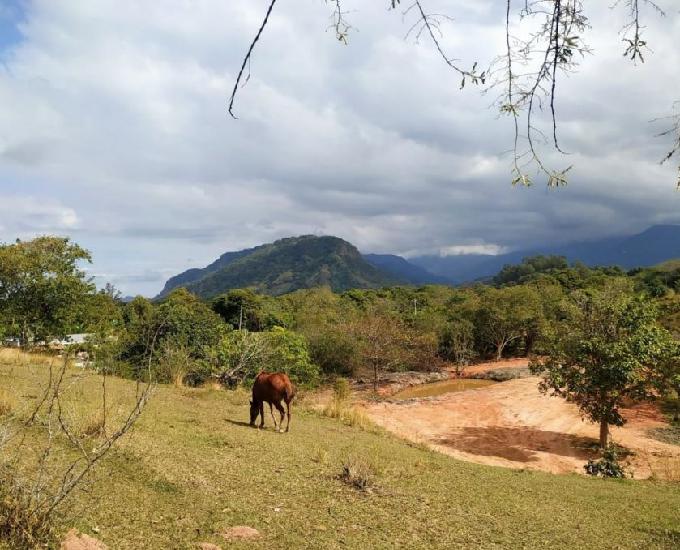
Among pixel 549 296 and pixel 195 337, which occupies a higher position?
pixel 549 296

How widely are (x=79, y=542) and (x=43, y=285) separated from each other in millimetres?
22871

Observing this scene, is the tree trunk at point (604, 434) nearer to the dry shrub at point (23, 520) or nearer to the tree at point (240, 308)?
the dry shrub at point (23, 520)

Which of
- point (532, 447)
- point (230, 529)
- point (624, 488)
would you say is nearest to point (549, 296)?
point (532, 447)

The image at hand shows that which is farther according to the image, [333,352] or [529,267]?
[529,267]

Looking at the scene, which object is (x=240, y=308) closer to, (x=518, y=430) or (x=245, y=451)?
(x=518, y=430)

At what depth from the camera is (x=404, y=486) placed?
7.51 metres

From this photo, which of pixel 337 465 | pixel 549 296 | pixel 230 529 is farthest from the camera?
pixel 549 296

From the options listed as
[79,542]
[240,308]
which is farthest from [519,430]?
[240,308]

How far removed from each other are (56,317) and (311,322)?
2227 centimetres

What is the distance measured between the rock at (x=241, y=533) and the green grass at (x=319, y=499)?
91 mm

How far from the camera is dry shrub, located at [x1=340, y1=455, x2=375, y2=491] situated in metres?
7.01

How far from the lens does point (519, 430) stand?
70.4 ft

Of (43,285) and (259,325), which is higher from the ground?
(43,285)

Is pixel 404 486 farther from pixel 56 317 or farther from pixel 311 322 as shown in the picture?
pixel 311 322
